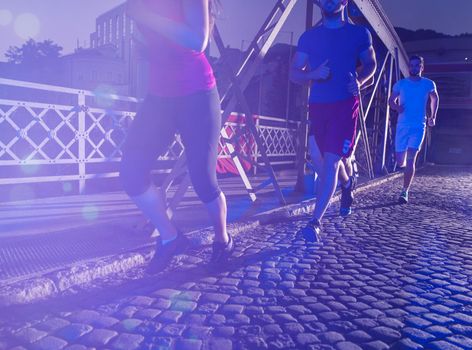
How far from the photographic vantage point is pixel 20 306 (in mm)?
2084

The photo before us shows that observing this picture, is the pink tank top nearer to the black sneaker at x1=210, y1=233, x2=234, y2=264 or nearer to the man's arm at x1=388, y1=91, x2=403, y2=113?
the black sneaker at x1=210, y1=233, x2=234, y2=264

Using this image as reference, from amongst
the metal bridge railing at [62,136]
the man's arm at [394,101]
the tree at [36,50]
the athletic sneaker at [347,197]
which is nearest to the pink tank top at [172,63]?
the athletic sneaker at [347,197]

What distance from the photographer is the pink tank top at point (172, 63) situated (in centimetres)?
232

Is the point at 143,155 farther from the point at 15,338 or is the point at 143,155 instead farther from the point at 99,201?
the point at 99,201

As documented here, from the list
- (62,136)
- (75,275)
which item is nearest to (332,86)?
(75,275)

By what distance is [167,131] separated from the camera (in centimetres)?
249

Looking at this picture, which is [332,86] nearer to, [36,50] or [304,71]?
[304,71]

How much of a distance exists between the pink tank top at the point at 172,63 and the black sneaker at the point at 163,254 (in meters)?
0.94

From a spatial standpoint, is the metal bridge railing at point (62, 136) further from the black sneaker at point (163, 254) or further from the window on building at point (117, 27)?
the window on building at point (117, 27)

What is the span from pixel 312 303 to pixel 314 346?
46 centimetres

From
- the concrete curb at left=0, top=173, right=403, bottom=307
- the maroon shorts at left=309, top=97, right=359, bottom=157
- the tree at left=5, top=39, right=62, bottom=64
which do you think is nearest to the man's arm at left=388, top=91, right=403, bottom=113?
the maroon shorts at left=309, top=97, right=359, bottom=157

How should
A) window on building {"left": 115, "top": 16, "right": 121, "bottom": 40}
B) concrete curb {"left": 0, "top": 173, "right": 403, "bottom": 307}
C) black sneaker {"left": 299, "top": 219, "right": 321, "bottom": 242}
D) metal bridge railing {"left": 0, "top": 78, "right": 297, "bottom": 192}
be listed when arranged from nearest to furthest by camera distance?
concrete curb {"left": 0, "top": 173, "right": 403, "bottom": 307}
black sneaker {"left": 299, "top": 219, "right": 321, "bottom": 242}
metal bridge railing {"left": 0, "top": 78, "right": 297, "bottom": 192}
window on building {"left": 115, "top": 16, "right": 121, "bottom": 40}

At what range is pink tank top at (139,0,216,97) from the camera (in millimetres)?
2324

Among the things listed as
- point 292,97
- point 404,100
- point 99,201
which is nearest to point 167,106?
point 99,201
